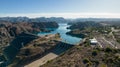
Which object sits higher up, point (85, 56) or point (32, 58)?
point (85, 56)

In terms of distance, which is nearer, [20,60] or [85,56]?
[85,56]

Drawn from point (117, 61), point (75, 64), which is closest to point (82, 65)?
point (75, 64)

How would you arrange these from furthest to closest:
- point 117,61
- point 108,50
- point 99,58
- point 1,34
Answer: point 1,34, point 108,50, point 99,58, point 117,61

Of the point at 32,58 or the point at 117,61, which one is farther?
the point at 32,58

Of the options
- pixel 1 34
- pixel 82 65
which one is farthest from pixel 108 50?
pixel 1 34

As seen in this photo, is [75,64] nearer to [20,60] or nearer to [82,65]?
[82,65]

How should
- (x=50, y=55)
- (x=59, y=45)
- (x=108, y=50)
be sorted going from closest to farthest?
(x=108, y=50)
(x=50, y=55)
(x=59, y=45)

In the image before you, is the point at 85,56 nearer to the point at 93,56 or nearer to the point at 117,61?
the point at 93,56

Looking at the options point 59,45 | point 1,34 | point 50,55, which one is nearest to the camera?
point 50,55

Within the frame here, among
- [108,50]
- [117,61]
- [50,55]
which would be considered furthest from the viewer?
[50,55]
